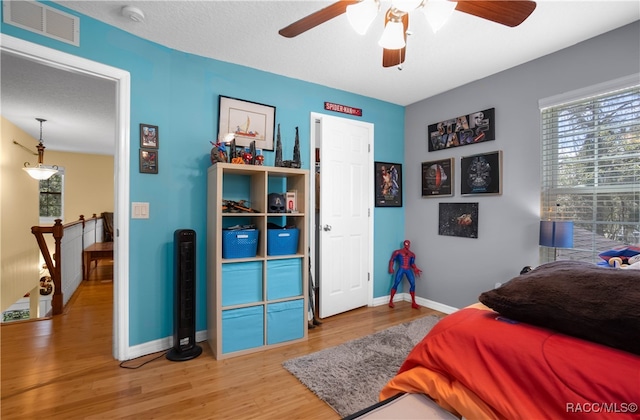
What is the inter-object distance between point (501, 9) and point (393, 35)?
1.64 feet

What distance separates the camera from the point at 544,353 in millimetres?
874

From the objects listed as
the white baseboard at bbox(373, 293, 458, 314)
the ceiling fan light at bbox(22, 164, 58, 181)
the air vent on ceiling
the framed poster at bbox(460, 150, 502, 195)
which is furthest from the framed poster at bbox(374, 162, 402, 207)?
the ceiling fan light at bbox(22, 164, 58, 181)

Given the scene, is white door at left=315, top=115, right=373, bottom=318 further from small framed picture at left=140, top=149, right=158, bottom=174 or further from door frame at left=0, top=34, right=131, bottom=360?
door frame at left=0, top=34, right=131, bottom=360

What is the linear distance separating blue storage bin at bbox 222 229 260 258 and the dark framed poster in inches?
93.1

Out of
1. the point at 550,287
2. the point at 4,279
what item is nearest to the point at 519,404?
the point at 550,287

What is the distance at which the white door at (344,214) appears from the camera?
329cm

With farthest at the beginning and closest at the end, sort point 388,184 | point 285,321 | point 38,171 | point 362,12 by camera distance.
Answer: point 38,171, point 388,184, point 285,321, point 362,12

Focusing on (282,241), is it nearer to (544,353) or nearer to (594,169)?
(544,353)

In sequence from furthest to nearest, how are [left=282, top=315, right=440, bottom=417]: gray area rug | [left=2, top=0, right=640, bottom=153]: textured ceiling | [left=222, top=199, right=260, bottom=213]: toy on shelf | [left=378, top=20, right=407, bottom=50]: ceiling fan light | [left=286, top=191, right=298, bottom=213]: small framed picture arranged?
[left=286, top=191, right=298, bottom=213]: small framed picture
[left=222, top=199, right=260, bottom=213]: toy on shelf
[left=2, top=0, right=640, bottom=153]: textured ceiling
[left=282, top=315, right=440, bottom=417]: gray area rug
[left=378, top=20, right=407, bottom=50]: ceiling fan light

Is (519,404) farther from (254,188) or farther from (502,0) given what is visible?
(254,188)

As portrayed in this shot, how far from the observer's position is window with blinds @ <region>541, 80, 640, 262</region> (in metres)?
2.24

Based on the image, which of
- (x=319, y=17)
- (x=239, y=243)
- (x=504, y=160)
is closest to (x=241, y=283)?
(x=239, y=243)

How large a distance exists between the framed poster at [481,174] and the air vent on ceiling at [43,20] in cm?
353

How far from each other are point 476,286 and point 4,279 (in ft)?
20.2
